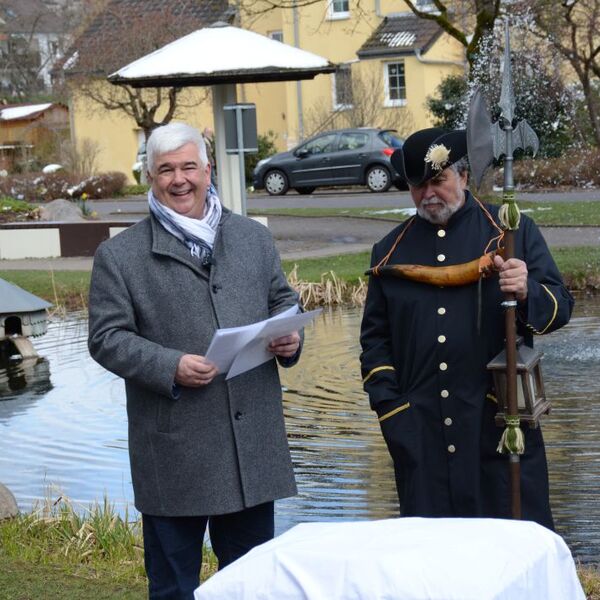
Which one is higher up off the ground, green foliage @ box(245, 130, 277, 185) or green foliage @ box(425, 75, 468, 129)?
green foliage @ box(425, 75, 468, 129)

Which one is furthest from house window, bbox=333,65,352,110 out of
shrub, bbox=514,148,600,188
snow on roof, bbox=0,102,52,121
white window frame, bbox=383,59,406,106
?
snow on roof, bbox=0,102,52,121

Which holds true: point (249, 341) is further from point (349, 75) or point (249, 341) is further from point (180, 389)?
point (349, 75)

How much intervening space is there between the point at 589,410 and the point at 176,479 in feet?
18.2

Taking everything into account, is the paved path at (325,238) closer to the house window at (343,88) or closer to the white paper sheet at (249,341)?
the white paper sheet at (249,341)

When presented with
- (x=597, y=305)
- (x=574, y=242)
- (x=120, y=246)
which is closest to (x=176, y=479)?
(x=120, y=246)

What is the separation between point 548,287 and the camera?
4578 millimetres

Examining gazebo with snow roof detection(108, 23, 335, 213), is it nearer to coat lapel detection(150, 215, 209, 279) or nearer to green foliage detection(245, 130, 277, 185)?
coat lapel detection(150, 215, 209, 279)

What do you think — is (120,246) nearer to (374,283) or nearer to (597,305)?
(374,283)

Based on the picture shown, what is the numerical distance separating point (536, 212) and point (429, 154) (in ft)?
59.0

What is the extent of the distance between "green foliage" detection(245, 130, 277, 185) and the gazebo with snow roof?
20293 millimetres

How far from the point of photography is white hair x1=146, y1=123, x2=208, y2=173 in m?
4.36

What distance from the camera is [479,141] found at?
4531 millimetres

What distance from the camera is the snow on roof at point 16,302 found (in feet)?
43.0

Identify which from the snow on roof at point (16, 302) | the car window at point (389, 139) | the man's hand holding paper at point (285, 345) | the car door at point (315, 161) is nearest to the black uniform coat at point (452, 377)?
the man's hand holding paper at point (285, 345)
